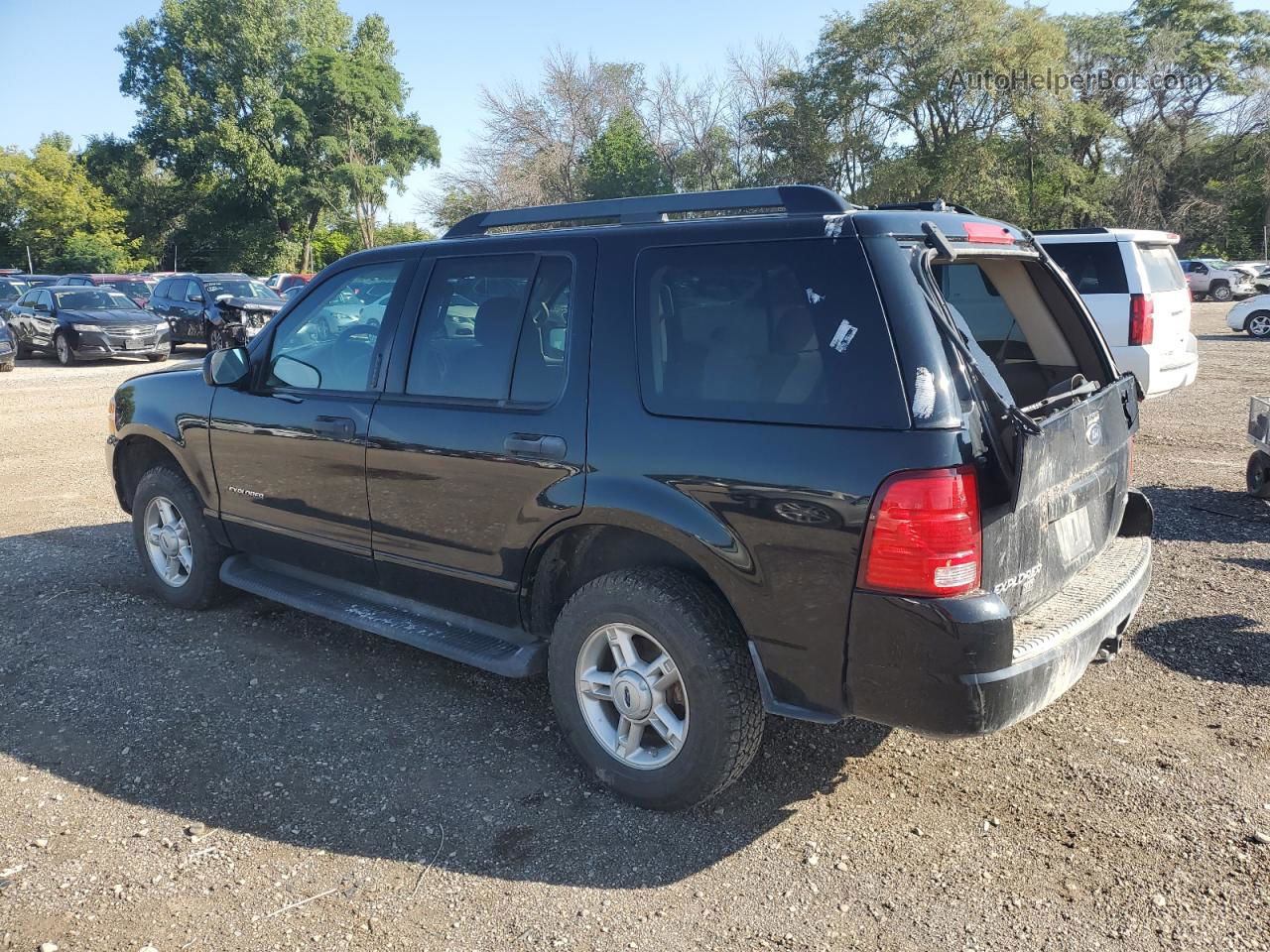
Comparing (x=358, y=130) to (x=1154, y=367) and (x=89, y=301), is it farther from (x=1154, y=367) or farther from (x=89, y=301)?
(x=1154, y=367)

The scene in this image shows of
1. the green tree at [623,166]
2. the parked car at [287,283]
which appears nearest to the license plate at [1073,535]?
the parked car at [287,283]

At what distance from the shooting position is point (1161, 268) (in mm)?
10055

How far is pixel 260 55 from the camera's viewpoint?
5175 cm

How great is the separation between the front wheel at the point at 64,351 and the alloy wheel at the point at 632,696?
65.2 ft

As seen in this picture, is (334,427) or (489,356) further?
(334,427)

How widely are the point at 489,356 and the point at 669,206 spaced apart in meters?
0.89

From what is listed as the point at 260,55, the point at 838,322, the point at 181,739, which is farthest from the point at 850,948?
the point at 260,55

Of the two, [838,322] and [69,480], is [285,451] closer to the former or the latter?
[838,322]

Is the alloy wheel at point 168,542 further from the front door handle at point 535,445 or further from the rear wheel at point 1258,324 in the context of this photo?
the rear wheel at point 1258,324

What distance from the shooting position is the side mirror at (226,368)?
15.2 feet

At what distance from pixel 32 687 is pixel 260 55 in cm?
5532

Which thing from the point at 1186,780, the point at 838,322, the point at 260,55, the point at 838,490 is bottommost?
the point at 1186,780

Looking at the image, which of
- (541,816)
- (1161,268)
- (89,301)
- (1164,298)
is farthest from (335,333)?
(89,301)

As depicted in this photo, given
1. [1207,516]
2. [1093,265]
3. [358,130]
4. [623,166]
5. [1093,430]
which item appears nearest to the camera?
[1093,430]
